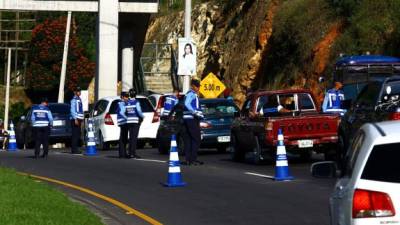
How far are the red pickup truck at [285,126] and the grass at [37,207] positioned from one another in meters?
6.32

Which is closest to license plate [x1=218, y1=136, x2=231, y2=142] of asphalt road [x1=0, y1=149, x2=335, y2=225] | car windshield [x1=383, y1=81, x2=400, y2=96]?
asphalt road [x1=0, y1=149, x2=335, y2=225]

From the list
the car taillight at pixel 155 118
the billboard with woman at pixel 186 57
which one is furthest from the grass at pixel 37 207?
the billboard with woman at pixel 186 57

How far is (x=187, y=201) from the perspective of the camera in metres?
15.3

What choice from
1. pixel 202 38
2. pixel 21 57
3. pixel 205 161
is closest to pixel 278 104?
pixel 205 161

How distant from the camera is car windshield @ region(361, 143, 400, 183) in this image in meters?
6.58

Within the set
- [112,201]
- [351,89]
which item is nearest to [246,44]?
[351,89]

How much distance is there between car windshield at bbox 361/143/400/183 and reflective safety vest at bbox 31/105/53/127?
19915 mm

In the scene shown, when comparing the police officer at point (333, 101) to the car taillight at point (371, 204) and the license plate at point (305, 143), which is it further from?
the car taillight at point (371, 204)

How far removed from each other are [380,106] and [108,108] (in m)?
15.3

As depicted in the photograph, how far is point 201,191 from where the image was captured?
16484mm

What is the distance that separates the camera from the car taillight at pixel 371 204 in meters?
6.50

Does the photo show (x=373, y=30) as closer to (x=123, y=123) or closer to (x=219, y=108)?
(x=219, y=108)

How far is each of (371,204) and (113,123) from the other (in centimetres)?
2451

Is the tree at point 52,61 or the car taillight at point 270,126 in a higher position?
the tree at point 52,61
